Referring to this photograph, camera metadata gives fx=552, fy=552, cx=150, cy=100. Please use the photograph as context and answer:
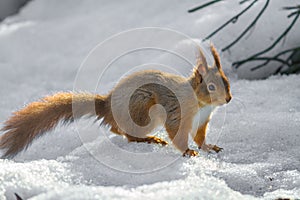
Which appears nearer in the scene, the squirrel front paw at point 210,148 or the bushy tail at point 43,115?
the bushy tail at point 43,115

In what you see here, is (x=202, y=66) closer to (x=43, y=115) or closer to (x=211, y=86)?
(x=211, y=86)

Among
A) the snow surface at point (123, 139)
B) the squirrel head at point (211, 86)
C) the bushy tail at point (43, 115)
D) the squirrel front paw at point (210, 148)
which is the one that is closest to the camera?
the snow surface at point (123, 139)

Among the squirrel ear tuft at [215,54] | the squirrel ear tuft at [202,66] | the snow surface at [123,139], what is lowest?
the snow surface at [123,139]

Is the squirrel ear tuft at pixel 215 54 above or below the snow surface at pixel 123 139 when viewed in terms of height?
above

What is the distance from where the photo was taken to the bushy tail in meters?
2.28

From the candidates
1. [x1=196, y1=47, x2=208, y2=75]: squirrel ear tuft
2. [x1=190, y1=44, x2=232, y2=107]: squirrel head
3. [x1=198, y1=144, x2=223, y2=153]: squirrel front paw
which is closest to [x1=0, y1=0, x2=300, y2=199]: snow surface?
[x1=198, y1=144, x2=223, y2=153]: squirrel front paw

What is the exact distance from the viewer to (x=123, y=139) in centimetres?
253

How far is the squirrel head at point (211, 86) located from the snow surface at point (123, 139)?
191mm

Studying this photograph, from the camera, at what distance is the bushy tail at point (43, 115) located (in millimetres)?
2281

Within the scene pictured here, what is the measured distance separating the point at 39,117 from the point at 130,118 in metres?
0.39

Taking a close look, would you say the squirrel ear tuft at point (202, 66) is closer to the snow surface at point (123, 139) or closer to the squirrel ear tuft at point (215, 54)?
the squirrel ear tuft at point (215, 54)

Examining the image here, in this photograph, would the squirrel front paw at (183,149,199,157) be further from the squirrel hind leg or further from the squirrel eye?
the squirrel eye

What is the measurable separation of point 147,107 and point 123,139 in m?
0.21

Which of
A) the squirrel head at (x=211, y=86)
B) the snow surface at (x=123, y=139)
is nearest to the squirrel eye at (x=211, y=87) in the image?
the squirrel head at (x=211, y=86)
